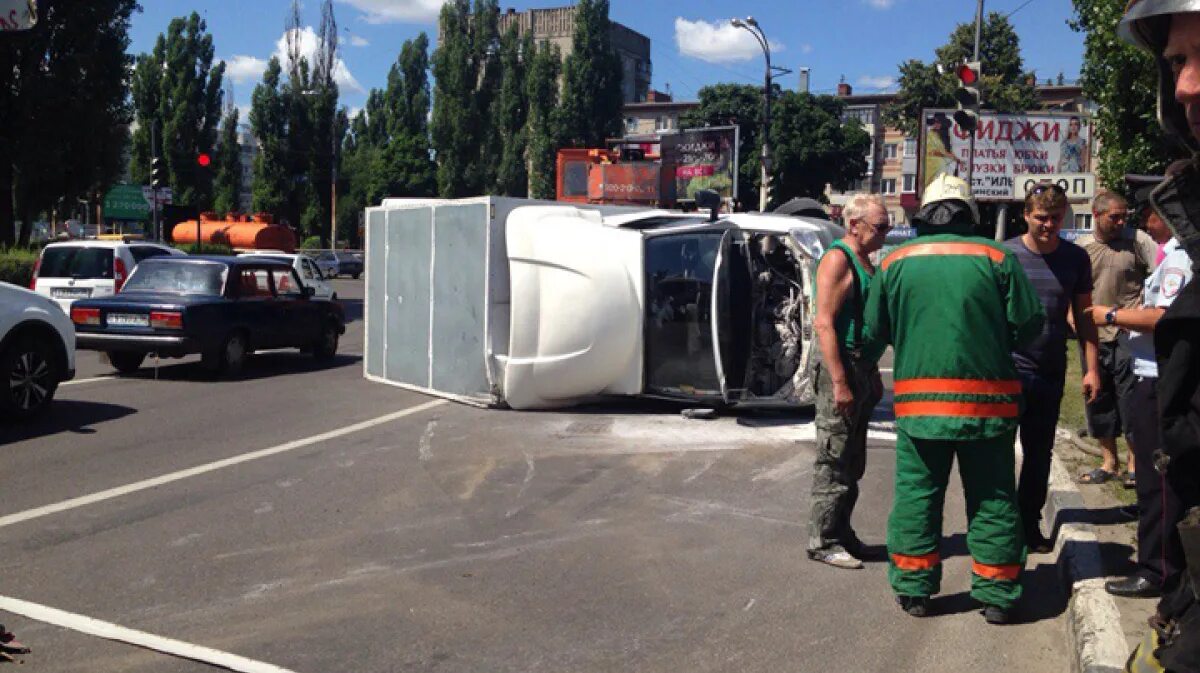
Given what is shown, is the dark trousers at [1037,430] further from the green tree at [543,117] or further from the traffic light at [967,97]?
the green tree at [543,117]

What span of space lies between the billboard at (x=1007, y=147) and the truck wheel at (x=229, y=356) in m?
12.7

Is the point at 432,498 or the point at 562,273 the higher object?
the point at 562,273

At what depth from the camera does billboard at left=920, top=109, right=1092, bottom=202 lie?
19.7 meters

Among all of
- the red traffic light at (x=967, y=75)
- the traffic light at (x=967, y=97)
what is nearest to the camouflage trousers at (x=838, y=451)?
the traffic light at (x=967, y=97)

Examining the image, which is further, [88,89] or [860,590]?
[88,89]

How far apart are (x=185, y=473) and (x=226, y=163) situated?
207ft

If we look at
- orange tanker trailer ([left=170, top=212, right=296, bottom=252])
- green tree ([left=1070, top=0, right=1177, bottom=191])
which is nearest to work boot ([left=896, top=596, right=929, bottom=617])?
green tree ([left=1070, top=0, right=1177, bottom=191])

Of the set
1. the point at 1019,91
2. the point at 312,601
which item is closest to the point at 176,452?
the point at 312,601

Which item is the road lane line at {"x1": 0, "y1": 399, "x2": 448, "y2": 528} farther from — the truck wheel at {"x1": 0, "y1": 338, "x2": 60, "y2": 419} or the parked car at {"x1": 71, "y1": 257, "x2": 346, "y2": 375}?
the parked car at {"x1": 71, "y1": 257, "x2": 346, "y2": 375}

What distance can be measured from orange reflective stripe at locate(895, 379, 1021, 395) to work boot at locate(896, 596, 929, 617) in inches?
39.0

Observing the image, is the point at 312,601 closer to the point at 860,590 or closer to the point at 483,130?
the point at 860,590

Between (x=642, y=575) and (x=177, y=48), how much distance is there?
64693mm

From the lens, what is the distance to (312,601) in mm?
5051

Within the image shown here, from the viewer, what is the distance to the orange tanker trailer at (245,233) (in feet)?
128
